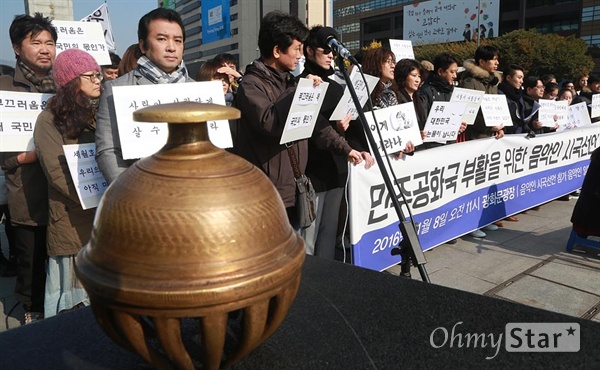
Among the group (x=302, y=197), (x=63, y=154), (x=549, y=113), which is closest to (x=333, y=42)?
(x=302, y=197)

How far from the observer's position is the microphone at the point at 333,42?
2.09 meters

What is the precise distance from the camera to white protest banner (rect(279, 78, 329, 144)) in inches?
101

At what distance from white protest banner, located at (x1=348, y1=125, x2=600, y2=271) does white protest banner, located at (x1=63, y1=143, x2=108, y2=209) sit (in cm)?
170

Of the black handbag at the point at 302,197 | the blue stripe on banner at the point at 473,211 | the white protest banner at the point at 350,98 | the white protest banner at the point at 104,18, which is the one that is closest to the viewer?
the black handbag at the point at 302,197

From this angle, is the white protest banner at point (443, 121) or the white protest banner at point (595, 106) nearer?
the white protest banner at point (443, 121)

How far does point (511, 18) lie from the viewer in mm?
50125

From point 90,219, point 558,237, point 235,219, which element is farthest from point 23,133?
point 558,237

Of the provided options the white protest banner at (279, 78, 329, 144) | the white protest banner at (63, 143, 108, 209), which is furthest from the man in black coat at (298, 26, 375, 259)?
the white protest banner at (63, 143, 108, 209)

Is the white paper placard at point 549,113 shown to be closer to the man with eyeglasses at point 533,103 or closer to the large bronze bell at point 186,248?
the man with eyeglasses at point 533,103

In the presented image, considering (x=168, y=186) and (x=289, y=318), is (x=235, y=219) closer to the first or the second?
(x=168, y=186)

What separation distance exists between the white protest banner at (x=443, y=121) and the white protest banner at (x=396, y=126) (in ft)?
1.82

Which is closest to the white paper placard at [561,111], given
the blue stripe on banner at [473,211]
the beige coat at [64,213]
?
the blue stripe on banner at [473,211]

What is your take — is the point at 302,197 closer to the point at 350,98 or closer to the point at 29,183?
the point at 350,98

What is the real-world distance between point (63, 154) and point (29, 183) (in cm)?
45
